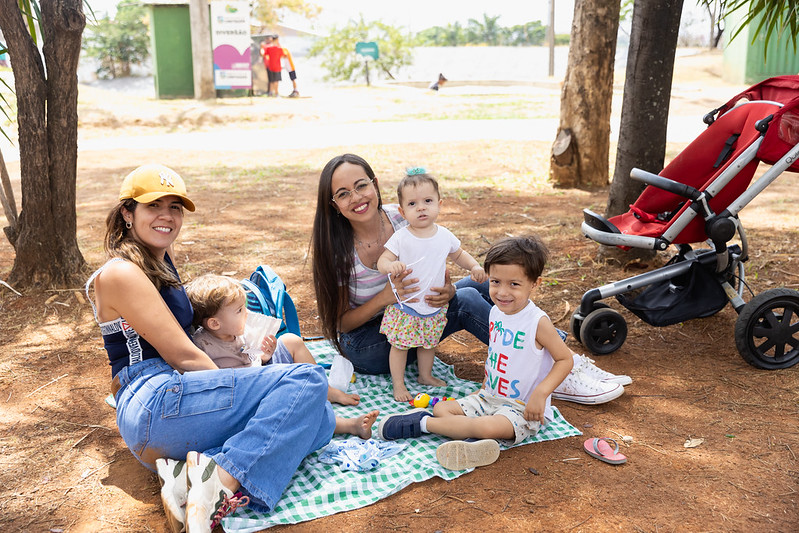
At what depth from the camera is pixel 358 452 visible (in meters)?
2.89

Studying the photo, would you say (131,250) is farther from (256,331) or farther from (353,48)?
(353,48)

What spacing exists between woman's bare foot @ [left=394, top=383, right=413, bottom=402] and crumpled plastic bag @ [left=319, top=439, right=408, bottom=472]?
42 cm

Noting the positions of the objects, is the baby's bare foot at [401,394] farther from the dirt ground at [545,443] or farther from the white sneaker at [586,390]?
the white sneaker at [586,390]

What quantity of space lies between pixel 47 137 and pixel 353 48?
82.5 ft

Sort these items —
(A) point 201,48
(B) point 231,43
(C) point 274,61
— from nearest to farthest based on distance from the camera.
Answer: (A) point 201,48 → (B) point 231,43 → (C) point 274,61

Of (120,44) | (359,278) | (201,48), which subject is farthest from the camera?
(120,44)

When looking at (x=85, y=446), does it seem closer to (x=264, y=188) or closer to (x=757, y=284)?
(x=757, y=284)

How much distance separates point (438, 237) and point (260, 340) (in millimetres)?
1005

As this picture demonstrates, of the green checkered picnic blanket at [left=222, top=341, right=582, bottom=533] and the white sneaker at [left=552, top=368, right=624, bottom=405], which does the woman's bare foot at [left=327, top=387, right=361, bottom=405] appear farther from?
the white sneaker at [left=552, top=368, right=624, bottom=405]

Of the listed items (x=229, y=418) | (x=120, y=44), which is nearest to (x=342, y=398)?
(x=229, y=418)

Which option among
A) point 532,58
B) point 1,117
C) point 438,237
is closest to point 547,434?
point 438,237

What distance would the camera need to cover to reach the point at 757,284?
4.62 metres

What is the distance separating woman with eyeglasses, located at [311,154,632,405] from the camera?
11.0 ft

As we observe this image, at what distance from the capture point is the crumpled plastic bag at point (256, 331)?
3209 mm
